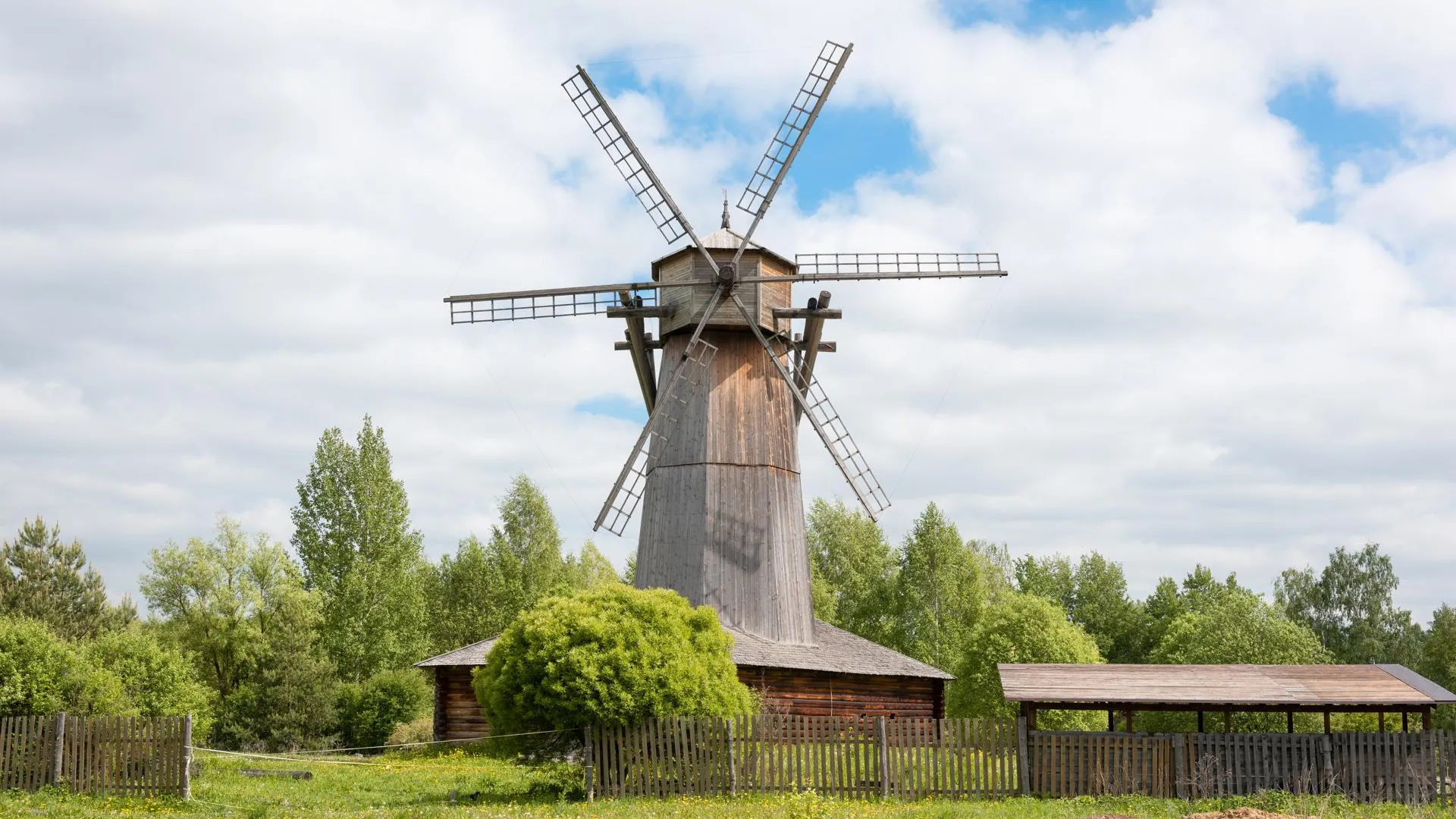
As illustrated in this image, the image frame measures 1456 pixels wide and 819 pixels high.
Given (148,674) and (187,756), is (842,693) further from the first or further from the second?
(148,674)

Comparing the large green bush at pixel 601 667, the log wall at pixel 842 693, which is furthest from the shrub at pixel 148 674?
the log wall at pixel 842 693

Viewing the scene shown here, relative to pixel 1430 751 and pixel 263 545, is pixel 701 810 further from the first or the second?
pixel 263 545

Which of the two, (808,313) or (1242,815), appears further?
(808,313)

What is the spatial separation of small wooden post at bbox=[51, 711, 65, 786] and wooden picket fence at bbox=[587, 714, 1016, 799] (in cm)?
907

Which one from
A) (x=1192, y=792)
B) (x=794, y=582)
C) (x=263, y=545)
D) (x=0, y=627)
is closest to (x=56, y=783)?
(x=0, y=627)

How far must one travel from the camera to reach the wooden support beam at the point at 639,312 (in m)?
32.0

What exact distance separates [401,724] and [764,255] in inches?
778

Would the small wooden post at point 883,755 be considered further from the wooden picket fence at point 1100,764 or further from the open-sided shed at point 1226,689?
the wooden picket fence at point 1100,764

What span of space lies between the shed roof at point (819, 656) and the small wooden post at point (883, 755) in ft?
22.4

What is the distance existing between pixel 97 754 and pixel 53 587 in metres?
32.1

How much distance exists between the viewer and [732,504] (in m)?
31.4

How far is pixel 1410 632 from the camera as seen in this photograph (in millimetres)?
72812

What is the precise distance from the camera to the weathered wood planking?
31.2 meters

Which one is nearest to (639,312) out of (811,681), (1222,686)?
(811,681)
